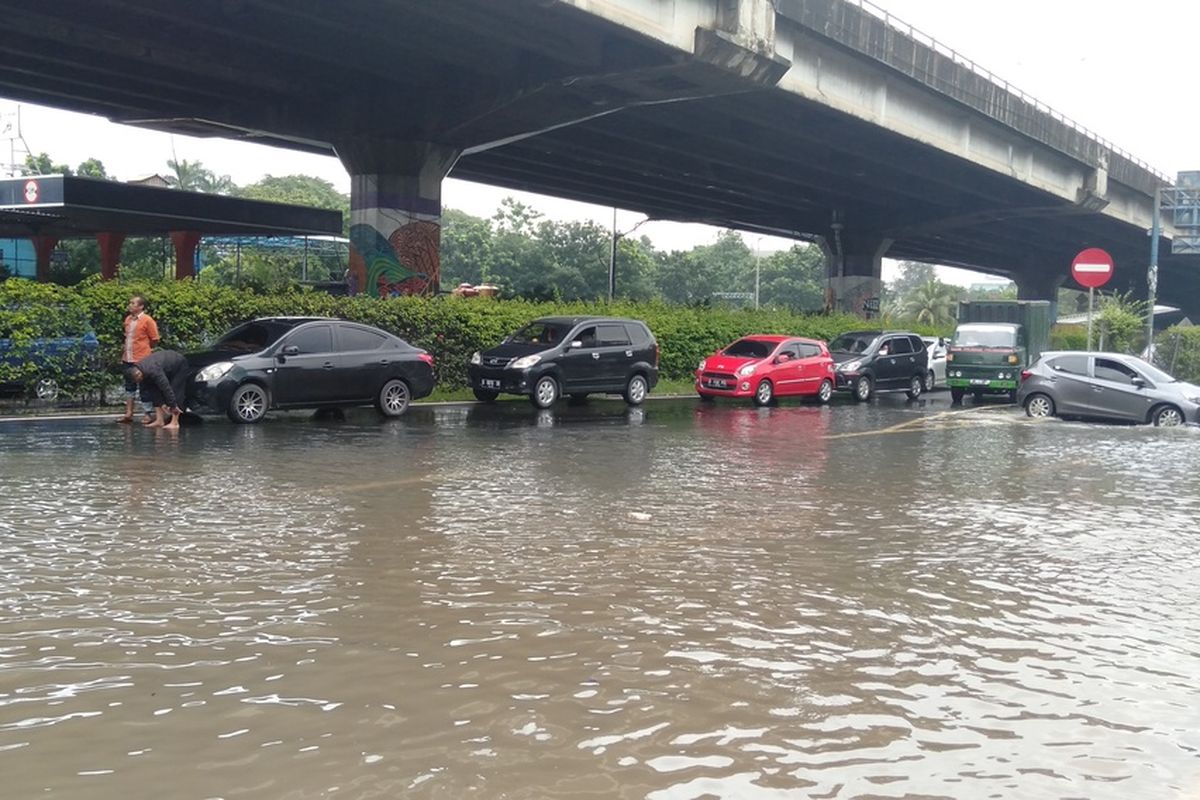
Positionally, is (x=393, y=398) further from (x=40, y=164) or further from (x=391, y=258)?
(x=40, y=164)

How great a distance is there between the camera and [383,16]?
22812 millimetres

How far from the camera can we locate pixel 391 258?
30.2 metres

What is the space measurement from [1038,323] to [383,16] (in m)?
19.2

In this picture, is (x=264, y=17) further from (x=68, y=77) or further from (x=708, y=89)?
(x=708, y=89)

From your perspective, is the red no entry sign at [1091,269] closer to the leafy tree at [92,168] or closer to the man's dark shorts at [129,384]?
the man's dark shorts at [129,384]

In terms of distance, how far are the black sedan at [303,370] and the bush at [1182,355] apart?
30.0 meters

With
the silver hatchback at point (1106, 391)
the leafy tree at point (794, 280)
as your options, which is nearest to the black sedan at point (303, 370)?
the silver hatchback at point (1106, 391)

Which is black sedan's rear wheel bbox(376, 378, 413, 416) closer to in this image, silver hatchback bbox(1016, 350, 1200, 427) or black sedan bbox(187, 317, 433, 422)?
black sedan bbox(187, 317, 433, 422)

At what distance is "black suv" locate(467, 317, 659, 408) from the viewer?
824 inches

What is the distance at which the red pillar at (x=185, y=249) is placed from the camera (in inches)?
1677

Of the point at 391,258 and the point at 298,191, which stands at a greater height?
the point at 298,191

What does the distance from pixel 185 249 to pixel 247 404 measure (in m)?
29.4

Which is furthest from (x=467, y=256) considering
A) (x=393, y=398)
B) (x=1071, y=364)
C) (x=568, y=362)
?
(x=393, y=398)

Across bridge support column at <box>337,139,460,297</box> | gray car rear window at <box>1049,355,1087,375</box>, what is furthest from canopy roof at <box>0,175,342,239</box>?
gray car rear window at <box>1049,355,1087,375</box>
